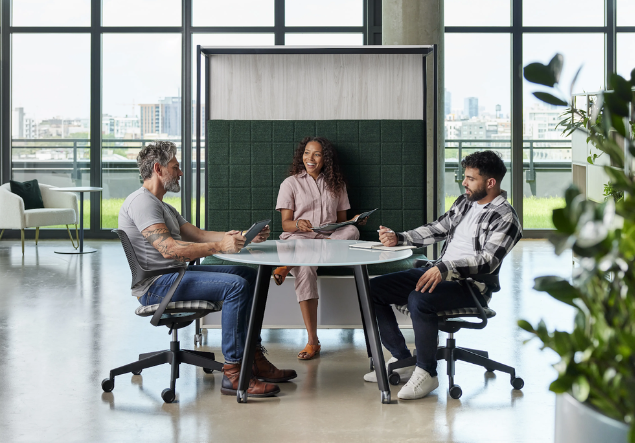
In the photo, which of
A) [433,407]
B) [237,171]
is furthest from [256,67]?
[433,407]

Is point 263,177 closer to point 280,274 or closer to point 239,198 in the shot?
point 239,198

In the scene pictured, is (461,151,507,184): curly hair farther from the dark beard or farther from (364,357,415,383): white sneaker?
(364,357,415,383): white sneaker

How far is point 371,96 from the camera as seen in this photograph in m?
5.07

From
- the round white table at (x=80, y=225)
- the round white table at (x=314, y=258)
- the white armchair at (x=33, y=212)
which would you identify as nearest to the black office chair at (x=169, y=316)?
the round white table at (x=314, y=258)

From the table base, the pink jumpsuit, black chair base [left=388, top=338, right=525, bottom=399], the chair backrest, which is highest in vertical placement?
the pink jumpsuit

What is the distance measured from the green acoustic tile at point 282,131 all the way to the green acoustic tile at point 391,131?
67 cm

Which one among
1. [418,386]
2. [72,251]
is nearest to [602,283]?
[418,386]

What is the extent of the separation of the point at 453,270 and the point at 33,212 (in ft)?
22.2

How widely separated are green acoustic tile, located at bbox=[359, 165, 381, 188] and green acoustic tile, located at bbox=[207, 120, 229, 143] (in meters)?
1.03

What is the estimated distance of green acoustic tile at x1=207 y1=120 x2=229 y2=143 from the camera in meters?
4.94

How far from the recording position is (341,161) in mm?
4941

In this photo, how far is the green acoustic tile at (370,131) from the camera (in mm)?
4945

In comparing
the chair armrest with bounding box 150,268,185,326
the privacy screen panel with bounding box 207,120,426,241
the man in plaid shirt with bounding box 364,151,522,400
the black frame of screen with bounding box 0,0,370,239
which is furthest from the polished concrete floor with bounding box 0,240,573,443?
the black frame of screen with bounding box 0,0,370,239

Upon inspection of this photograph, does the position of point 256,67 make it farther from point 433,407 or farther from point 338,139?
point 433,407
